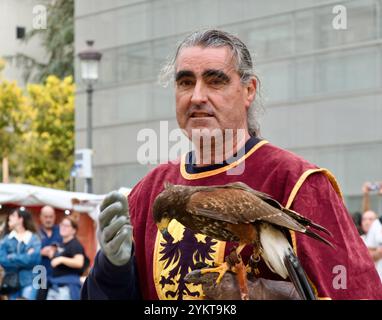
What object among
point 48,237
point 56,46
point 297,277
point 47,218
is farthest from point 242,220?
point 56,46

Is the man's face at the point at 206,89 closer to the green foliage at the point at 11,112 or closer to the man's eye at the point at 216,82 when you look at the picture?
the man's eye at the point at 216,82

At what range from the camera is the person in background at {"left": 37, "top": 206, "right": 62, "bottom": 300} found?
9133mm

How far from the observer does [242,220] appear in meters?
2.35

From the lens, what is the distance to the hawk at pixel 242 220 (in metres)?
2.34

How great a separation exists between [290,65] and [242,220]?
14954mm

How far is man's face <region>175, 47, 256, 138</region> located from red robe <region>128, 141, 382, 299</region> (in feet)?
0.81

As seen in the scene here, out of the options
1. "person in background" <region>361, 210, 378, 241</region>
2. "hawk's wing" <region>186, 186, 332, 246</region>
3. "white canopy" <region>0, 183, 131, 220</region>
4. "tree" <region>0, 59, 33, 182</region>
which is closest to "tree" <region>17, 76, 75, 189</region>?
"tree" <region>0, 59, 33, 182</region>

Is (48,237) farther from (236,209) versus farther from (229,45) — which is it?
(236,209)

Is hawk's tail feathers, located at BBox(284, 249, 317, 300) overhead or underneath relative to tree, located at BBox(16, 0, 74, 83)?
underneath

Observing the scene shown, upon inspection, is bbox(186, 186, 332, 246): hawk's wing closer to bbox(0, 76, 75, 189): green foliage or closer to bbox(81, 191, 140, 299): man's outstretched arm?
bbox(81, 191, 140, 299): man's outstretched arm

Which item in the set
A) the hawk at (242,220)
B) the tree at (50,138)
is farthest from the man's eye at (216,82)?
the tree at (50,138)

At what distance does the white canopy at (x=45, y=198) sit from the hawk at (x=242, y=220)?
8194mm
